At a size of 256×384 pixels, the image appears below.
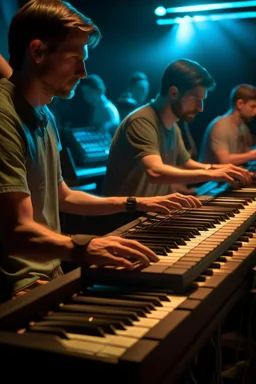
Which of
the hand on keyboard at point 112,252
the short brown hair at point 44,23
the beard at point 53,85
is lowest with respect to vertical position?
the hand on keyboard at point 112,252

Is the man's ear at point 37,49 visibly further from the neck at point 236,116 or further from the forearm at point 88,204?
the neck at point 236,116

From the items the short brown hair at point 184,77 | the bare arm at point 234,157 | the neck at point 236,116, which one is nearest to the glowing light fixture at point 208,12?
the neck at point 236,116

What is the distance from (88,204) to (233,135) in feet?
11.9

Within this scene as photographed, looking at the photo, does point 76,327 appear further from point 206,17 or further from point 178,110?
point 206,17

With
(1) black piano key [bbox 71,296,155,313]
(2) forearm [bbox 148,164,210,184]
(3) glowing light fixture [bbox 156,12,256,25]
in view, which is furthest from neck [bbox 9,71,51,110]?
(3) glowing light fixture [bbox 156,12,256,25]

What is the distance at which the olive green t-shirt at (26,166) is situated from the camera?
2000 millimetres

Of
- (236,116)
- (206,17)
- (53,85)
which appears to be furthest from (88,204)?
(206,17)

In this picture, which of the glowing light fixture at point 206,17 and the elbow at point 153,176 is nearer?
the elbow at point 153,176

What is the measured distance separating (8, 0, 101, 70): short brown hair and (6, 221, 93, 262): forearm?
2.36 feet

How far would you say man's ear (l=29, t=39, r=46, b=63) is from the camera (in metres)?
2.18

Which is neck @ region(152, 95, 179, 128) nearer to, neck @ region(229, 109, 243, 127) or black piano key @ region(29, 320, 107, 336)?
neck @ region(229, 109, 243, 127)

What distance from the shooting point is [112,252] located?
6.06ft

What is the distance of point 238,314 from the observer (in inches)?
143

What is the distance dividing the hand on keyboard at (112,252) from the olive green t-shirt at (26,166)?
0.22 meters
